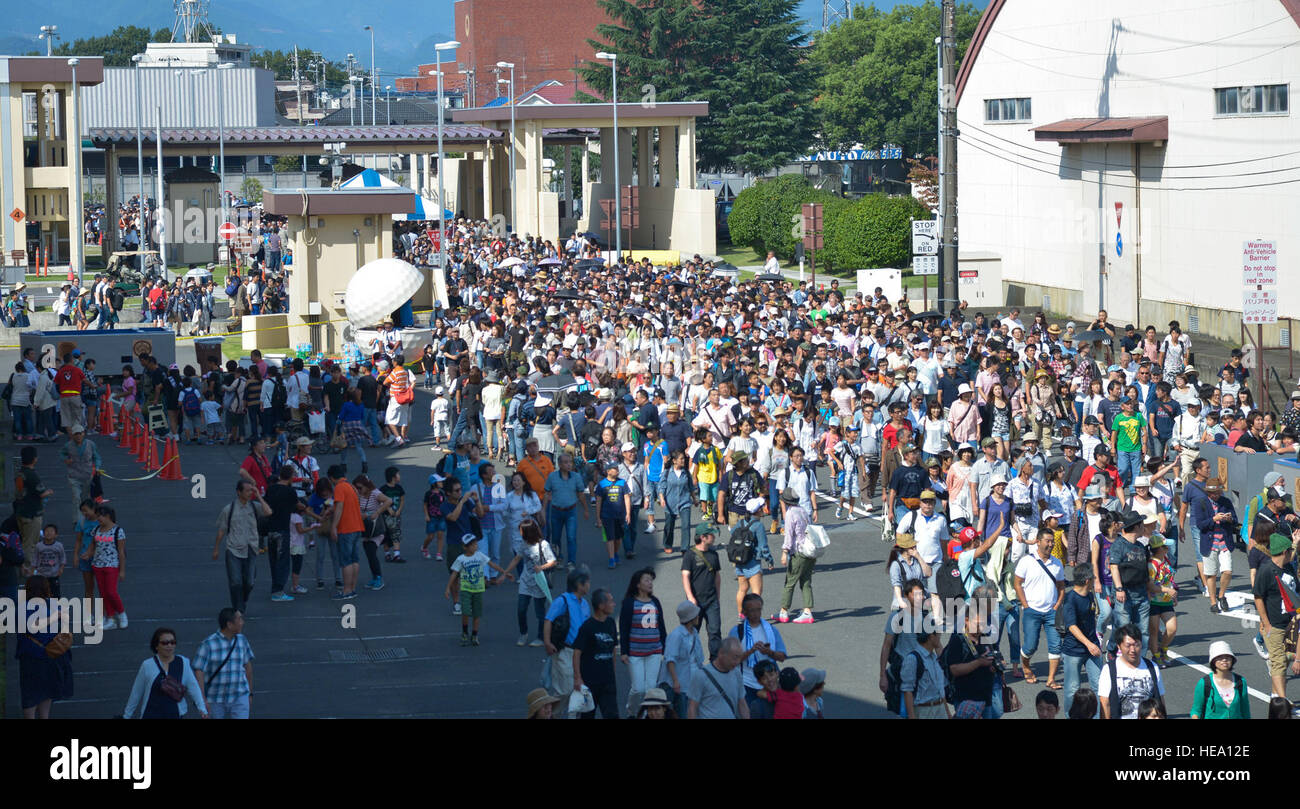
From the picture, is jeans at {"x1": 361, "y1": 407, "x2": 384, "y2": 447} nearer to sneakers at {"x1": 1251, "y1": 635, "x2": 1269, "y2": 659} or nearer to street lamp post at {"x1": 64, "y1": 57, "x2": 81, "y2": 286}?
sneakers at {"x1": 1251, "y1": 635, "x2": 1269, "y2": 659}

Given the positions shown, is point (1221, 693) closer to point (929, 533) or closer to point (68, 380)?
point (929, 533)

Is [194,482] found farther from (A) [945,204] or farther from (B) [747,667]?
(A) [945,204]

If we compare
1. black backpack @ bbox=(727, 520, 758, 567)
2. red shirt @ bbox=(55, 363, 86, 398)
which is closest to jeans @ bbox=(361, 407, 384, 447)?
red shirt @ bbox=(55, 363, 86, 398)

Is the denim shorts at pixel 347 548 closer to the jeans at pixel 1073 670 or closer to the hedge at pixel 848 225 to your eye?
the jeans at pixel 1073 670

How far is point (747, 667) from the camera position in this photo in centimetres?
1126

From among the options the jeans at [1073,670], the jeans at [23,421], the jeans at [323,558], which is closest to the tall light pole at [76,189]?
the jeans at [23,421]

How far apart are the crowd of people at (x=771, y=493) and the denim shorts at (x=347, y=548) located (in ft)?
0.16

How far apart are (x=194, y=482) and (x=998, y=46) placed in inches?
1149

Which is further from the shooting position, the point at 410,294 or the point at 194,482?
the point at 410,294

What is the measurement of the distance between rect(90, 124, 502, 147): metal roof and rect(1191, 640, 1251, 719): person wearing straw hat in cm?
5579

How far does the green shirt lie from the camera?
786 inches

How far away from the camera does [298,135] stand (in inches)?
2687
